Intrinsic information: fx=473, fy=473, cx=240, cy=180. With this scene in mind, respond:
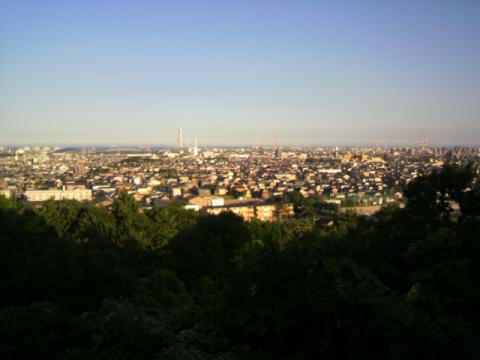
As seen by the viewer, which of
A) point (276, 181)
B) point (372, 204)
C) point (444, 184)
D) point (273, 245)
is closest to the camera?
point (273, 245)

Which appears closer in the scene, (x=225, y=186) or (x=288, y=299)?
(x=288, y=299)

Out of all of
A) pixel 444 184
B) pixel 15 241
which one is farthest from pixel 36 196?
pixel 444 184

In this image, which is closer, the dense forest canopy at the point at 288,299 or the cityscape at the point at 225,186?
the dense forest canopy at the point at 288,299

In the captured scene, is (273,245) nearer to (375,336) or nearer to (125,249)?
(375,336)

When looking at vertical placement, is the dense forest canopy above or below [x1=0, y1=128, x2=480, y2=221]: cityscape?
above

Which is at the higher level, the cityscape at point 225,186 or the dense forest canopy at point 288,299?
the dense forest canopy at point 288,299

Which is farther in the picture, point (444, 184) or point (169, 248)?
point (169, 248)

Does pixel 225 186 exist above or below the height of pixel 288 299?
below

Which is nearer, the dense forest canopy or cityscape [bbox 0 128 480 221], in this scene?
the dense forest canopy
